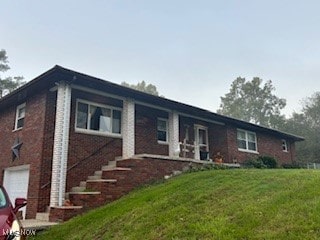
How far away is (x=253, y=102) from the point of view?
188 ft

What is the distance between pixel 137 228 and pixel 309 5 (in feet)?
43.7

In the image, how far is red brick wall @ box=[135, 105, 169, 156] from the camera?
14.8 metres

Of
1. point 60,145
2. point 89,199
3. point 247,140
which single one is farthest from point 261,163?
point 60,145

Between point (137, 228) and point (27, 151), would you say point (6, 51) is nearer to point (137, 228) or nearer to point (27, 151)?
point (27, 151)

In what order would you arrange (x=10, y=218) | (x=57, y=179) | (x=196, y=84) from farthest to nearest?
1. (x=196, y=84)
2. (x=57, y=179)
3. (x=10, y=218)

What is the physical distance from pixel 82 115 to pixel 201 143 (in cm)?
838

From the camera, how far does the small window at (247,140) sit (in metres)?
20.9

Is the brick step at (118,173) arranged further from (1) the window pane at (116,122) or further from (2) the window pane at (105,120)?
(1) the window pane at (116,122)

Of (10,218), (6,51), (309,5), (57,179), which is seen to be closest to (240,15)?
(309,5)

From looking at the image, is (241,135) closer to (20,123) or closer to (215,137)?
(215,137)

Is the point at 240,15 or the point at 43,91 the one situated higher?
the point at 240,15

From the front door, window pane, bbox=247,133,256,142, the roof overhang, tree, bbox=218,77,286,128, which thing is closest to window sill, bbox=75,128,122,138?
the roof overhang

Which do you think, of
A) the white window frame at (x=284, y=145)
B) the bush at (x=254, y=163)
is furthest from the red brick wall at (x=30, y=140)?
the white window frame at (x=284, y=145)

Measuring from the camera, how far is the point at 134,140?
14133 millimetres
